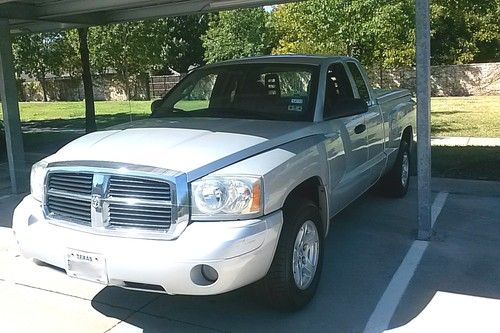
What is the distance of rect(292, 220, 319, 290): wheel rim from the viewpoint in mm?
3799

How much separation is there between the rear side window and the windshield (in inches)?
36.0

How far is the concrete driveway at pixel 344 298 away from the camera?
375 cm

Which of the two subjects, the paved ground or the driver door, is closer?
the driver door

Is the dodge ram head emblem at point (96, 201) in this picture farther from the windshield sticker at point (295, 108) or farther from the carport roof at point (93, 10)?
the carport roof at point (93, 10)

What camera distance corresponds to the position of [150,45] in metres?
18.8

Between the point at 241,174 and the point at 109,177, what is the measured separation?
33.2 inches

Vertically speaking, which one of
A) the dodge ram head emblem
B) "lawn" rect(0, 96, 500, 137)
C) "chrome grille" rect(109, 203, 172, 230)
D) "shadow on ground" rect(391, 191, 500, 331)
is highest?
the dodge ram head emblem

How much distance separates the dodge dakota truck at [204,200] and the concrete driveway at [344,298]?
331mm

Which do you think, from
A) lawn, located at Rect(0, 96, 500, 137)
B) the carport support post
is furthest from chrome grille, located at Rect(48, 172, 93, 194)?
lawn, located at Rect(0, 96, 500, 137)

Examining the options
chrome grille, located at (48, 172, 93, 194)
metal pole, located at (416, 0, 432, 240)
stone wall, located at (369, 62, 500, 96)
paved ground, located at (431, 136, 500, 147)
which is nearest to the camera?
chrome grille, located at (48, 172, 93, 194)

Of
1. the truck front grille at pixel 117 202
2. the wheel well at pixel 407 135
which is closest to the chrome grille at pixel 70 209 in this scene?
the truck front grille at pixel 117 202

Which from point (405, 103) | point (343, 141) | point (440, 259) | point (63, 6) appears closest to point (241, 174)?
point (343, 141)

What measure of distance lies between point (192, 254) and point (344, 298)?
5.01 ft

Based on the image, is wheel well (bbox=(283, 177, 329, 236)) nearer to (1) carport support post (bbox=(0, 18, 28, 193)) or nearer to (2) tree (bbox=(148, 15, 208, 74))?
(1) carport support post (bbox=(0, 18, 28, 193))
